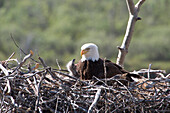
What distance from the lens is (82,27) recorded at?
59.2 m

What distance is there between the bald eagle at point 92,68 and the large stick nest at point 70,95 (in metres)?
0.54

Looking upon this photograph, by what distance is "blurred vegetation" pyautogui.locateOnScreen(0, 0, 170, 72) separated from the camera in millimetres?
44375

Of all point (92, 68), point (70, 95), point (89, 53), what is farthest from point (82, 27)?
point (70, 95)

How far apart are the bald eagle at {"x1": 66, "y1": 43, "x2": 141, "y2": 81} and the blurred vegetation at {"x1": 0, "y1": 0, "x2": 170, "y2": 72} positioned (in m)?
35.7

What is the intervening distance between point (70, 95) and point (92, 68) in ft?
3.11

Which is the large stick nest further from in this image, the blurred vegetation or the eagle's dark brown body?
the blurred vegetation

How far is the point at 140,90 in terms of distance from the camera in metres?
4.54

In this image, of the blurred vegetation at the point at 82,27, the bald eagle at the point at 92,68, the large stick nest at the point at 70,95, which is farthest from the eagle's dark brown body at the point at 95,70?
the blurred vegetation at the point at 82,27

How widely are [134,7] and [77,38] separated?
48.3 m

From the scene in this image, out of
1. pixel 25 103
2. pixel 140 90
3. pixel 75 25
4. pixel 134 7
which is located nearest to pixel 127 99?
pixel 140 90

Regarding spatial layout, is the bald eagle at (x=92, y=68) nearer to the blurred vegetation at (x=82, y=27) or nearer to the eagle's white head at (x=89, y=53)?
the eagle's white head at (x=89, y=53)

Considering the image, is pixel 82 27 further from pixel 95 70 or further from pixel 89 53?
pixel 95 70

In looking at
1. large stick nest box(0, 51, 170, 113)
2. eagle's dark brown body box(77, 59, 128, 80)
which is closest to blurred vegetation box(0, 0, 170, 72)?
eagle's dark brown body box(77, 59, 128, 80)

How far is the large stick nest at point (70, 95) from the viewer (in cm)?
431
